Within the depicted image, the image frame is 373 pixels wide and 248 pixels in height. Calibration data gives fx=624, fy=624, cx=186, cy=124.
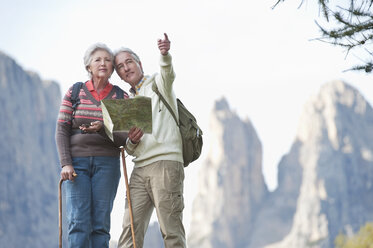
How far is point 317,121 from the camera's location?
12644cm

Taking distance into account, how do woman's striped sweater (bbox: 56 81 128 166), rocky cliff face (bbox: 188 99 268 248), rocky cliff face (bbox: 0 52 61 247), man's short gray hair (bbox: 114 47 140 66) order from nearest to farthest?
1. woman's striped sweater (bbox: 56 81 128 166)
2. man's short gray hair (bbox: 114 47 140 66)
3. rocky cliff face (bbox: 0 52 61 247)
4. rocky cliff face (bbox: 188 99 268 248)

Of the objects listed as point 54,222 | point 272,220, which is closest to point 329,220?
point 272,220

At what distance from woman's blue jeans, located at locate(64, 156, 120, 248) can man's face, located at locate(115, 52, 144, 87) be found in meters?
0.62

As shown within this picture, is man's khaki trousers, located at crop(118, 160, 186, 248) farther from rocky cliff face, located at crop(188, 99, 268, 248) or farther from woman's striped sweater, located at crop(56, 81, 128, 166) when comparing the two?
rocky cliff face, located at crop(188, 99, 268, 248)

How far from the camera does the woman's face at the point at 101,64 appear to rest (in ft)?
14.5

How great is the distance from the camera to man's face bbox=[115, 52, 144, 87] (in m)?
4.52

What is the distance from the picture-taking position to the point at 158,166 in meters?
4.43

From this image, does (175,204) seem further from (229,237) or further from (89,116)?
(229,237)

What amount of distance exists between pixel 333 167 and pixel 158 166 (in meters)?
121

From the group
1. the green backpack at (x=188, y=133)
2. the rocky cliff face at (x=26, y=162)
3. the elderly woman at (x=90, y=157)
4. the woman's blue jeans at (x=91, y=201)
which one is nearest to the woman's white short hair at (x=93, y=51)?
the elderly woman at (x=90, y=157)

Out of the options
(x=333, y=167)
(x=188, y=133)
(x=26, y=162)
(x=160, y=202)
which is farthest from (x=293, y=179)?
(x=160, y=202)

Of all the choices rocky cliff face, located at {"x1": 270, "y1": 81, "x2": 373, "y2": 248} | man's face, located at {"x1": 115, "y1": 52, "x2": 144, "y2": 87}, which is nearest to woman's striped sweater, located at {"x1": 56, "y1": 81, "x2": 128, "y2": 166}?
man's face, located at {"x1": 115, "y1": 52, "x2": 144, "y2": 87}

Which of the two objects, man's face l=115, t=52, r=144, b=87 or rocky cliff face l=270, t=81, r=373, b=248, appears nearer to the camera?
man's face l=115, t=52, r=144, b=87

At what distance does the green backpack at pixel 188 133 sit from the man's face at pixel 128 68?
15 cm
